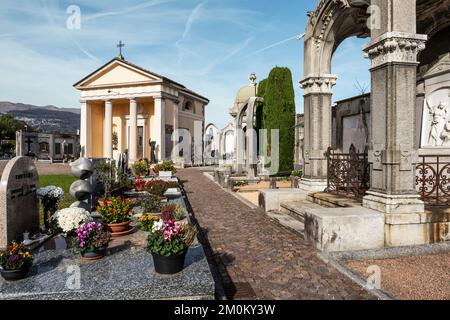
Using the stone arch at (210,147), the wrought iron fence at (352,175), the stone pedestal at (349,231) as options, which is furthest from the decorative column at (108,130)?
the stone pedestal at (349,231)

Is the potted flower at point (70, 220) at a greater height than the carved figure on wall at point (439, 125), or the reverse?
the carved figure on wall at point (439, 125)

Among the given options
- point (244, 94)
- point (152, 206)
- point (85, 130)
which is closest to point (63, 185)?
point (152, 206)

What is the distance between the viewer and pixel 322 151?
9352 mm

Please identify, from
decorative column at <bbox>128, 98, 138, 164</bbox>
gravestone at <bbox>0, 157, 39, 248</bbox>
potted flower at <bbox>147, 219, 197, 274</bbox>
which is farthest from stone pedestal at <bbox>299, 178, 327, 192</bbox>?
decorative column at <bbox>128, 98, 138, 164</bbox>

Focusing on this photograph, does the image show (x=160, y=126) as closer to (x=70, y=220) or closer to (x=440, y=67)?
(x=440, y=67)

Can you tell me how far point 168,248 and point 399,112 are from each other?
4860 millimetres

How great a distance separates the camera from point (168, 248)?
12.5ft

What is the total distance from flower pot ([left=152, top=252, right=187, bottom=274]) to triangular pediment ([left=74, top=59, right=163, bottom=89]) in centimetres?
3161

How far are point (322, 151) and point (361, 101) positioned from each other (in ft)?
8.64

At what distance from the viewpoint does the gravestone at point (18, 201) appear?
4848 millimetres

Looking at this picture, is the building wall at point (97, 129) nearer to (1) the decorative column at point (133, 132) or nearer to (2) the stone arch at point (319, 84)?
(1) the decorative column at point (133, 132)

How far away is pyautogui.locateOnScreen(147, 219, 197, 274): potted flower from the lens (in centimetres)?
380
